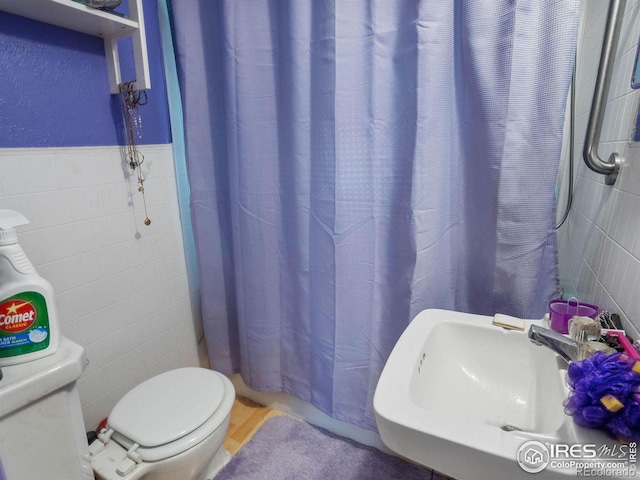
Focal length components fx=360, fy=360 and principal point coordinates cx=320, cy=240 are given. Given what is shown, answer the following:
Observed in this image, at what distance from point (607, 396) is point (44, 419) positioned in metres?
1.06

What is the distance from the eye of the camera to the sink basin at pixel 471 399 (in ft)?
1.73

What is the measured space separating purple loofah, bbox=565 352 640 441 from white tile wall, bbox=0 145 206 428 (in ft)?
4.41

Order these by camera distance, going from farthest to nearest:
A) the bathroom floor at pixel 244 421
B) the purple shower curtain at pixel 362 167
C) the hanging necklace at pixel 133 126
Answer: the bathroom floor at pixel 244 421 < the hanging necklace at pixel 133 126 < the purple shower curtain at pixel 362 167

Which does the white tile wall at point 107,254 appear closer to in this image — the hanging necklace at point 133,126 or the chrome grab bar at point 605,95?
the hanging necklace at point 133,126

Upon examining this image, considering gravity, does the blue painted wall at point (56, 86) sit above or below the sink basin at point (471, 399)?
above

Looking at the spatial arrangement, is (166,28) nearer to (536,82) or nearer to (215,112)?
(215,112)

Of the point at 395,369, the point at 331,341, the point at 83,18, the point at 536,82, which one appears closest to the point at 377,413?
the point at 395,369

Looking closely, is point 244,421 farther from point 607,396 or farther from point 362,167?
point 607,396

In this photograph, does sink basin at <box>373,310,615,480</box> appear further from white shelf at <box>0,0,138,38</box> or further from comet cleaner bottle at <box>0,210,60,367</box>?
white shelf at <box>0,0,138,38</box>

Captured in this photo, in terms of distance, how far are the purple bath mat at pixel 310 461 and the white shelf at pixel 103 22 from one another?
1.42m

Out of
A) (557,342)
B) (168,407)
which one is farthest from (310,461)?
(557,342)

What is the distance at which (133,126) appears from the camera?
4.22 ft

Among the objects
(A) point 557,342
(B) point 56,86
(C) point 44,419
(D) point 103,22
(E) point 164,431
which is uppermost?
(D) point 103,22

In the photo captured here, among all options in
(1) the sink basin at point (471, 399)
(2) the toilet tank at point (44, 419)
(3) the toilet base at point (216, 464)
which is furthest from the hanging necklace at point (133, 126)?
(1) the sink basin at point (471, 399)
